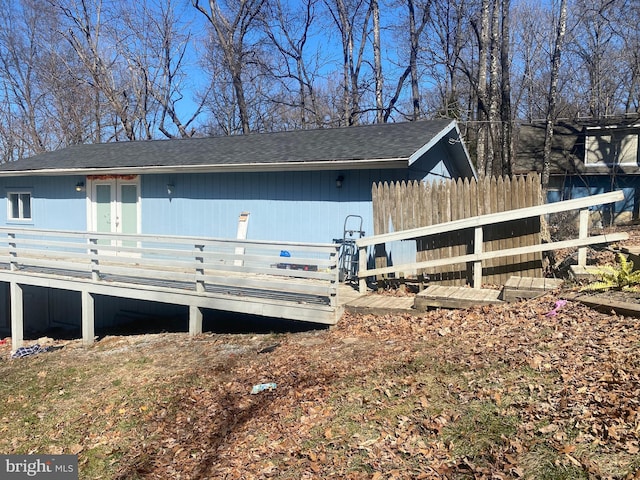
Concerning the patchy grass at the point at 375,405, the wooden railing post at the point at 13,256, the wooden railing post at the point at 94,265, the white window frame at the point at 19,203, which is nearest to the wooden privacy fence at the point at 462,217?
the patchy grass at the point at 375,405

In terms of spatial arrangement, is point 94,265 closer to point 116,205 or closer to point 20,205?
point 116,205

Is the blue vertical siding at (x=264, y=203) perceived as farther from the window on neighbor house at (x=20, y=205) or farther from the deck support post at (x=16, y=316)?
the window on neighbor house at (x=20, y=205)

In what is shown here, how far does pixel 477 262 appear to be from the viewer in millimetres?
7527

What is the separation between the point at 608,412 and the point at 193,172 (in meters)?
10.0

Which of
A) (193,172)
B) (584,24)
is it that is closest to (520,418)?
(193,172)

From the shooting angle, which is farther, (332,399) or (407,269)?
(407,269)

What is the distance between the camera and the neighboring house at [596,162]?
2227 cm

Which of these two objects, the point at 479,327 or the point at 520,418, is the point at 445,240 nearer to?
the point at 479,327

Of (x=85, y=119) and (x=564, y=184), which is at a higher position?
(x=85, y=119)

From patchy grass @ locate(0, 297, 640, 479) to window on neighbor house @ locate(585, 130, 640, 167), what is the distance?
19.7 metres

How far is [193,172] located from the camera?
11.9 metres

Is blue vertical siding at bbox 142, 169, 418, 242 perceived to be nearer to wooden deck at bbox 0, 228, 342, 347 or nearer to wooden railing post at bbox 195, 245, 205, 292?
wooden deck at bbox 0, 228, 342, 347

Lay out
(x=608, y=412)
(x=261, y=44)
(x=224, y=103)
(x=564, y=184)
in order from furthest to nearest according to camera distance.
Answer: (x=224, y=103)
(x=261, y=44)
(x=564, y=184)
(x=608, y=412)

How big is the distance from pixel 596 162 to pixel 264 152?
17953 mm
